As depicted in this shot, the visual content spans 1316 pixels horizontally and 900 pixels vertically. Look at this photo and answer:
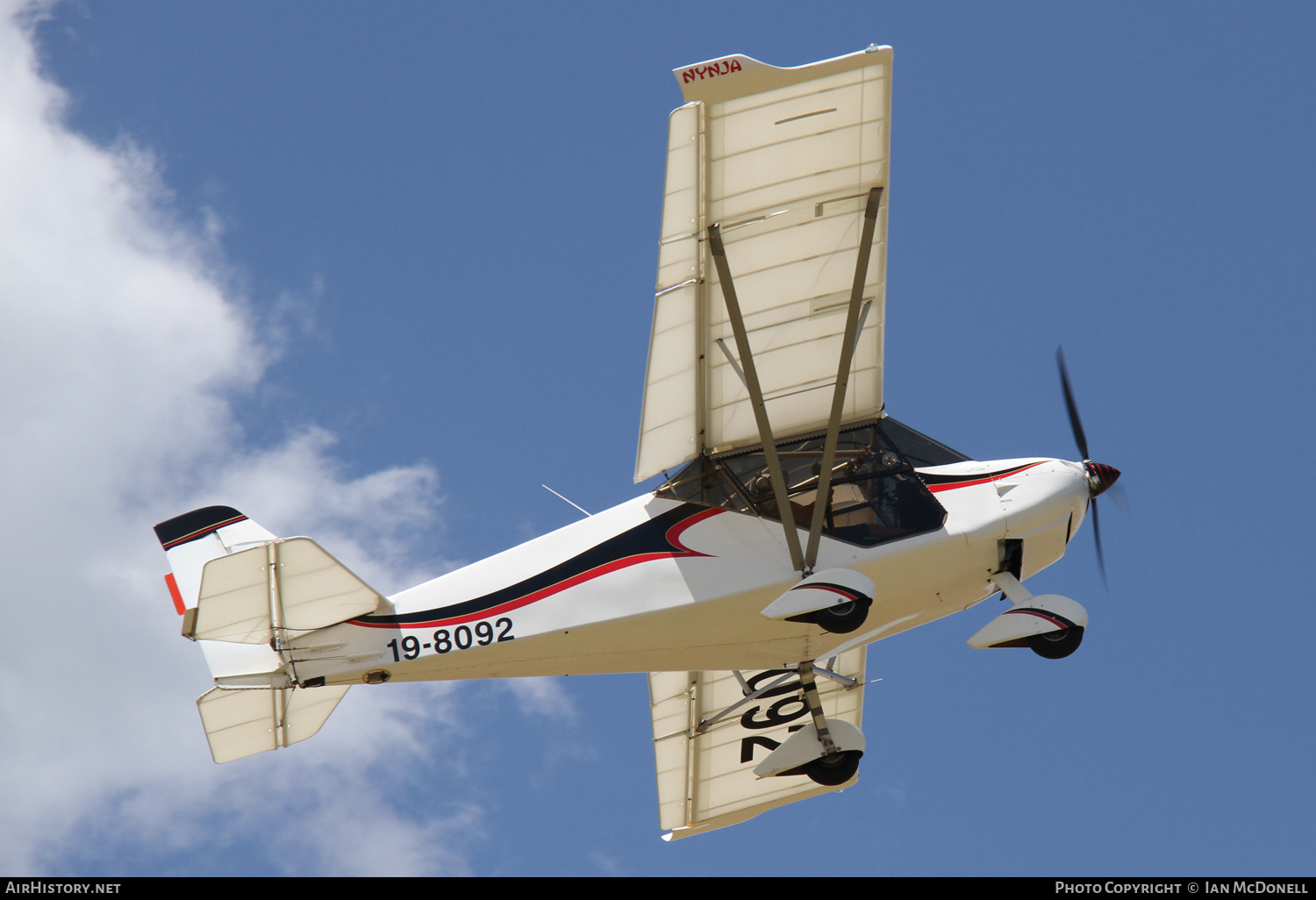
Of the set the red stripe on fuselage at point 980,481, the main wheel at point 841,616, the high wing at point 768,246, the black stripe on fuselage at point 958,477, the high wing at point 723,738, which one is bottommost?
the main wheel at point 841,616

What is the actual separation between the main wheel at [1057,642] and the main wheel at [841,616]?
4.63 ft

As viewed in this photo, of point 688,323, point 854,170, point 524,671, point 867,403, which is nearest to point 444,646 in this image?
point 524,671

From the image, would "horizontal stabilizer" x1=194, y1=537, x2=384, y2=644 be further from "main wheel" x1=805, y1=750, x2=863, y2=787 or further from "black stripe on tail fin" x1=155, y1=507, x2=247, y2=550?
"main wheel" x1=805, y1=750, x2=863, y2=787

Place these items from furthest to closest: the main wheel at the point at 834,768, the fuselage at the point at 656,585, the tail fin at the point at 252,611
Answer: the main wheel at the point at 834,768 → the fuselage at the point at 656,585 → the tail fin at the point at 252,611

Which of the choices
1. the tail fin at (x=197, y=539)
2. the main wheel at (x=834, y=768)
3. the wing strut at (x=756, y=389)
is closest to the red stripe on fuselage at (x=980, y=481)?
the wing strut at (x=756, y=389)

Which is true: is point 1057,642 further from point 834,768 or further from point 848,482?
point 834,768

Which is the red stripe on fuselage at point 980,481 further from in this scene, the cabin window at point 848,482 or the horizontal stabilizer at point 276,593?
the horizontal stabilizer at point 276,593

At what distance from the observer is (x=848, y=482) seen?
38.7ft

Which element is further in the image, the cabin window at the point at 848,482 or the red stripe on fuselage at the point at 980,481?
the red stripe on fuselage at the point at 980,481

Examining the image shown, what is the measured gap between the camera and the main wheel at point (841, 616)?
34.8ft

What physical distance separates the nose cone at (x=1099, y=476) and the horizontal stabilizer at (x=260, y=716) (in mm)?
6790

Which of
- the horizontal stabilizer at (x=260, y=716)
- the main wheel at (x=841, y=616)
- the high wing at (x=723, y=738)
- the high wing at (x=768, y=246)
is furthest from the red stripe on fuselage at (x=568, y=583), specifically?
the high wing at (x=723, y=738)

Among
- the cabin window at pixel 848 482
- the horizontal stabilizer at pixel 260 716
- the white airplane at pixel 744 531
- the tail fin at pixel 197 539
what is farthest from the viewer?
the tail fin at pixel 197 539

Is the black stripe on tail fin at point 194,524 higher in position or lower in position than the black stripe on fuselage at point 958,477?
higher
